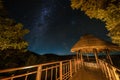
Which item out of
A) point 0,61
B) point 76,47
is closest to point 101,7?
point 76,47

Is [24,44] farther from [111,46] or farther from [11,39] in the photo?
[111,46]

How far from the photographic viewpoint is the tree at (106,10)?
6.81m

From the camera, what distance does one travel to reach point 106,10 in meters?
7.12

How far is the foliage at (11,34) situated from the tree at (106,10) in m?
4.29

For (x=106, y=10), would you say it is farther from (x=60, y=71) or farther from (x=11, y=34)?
(x=11, y=34)

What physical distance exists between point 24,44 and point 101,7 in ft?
19.5

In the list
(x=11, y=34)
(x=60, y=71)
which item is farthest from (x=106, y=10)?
(x=11, y=34)

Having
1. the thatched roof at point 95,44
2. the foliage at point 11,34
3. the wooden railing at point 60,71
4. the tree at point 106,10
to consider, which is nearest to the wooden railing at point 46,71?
the wooden railing at point 60,71

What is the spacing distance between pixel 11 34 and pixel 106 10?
6.10 m

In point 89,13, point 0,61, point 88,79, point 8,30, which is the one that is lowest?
point 88,79

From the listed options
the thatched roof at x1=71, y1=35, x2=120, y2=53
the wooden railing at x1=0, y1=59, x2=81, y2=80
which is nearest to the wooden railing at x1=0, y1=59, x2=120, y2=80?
the wooden railing at x1=0, y1=59, x2=81, y2=80

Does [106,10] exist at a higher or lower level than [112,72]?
higher

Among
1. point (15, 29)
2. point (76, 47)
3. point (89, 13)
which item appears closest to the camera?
point (89, 13)

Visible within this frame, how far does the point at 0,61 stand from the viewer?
10.8 metres
